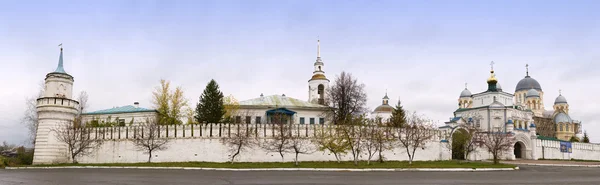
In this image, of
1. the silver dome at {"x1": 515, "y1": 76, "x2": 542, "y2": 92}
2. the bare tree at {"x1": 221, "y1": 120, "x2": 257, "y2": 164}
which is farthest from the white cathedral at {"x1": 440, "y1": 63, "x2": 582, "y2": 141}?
the bare tree at {"x1": 221, "y1": 120, "x2": 257, "y2": 164}

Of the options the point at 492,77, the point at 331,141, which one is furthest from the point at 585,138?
the point at 331,141

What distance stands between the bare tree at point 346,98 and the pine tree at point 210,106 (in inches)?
457

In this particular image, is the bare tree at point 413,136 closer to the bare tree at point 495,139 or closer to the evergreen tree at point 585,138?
the bare tree at point 495,139

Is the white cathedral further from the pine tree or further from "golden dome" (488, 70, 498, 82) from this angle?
the pine tree

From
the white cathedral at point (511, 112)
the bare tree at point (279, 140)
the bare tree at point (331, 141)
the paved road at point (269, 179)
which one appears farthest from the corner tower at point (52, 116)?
the white cathedral at point (511, 112)

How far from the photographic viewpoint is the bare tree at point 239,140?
37.1 metres

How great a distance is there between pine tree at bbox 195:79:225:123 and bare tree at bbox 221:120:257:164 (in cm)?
671

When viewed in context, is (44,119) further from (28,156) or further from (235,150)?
(235,150)

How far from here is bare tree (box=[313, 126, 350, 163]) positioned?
3550cm

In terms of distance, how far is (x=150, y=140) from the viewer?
38.3 m

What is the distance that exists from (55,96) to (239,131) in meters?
13.7

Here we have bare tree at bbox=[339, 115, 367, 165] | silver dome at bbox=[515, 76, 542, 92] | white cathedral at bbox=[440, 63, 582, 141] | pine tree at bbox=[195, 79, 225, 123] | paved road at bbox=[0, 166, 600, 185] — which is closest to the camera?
paved road at bbox=[0, 166, 600, 185]

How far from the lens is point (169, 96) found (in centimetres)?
4925

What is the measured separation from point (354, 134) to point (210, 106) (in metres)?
13.6
